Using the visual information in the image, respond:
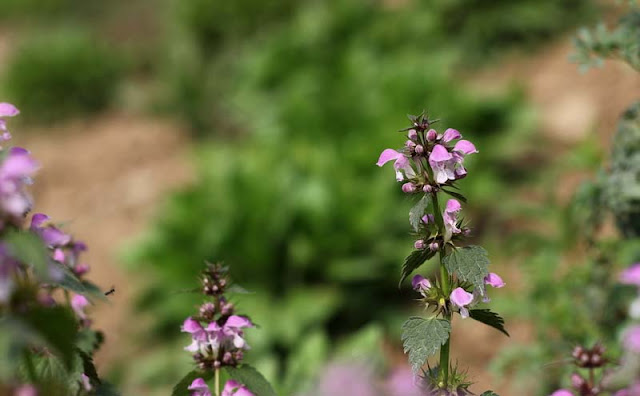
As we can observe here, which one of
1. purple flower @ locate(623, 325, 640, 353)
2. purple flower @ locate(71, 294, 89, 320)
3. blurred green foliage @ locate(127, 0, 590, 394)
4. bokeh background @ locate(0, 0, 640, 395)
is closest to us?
purple flower @ locate(623, 325, 640, 353)

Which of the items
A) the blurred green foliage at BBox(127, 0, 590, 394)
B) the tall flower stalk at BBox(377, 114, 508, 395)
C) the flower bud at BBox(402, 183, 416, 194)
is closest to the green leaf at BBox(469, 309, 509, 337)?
the tall flower stalk at BBox(377, 114, 508, 395)

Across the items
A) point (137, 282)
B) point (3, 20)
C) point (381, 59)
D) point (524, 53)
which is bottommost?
point (137, 282)

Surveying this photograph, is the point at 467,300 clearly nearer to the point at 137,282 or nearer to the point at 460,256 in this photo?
the point at 460,256

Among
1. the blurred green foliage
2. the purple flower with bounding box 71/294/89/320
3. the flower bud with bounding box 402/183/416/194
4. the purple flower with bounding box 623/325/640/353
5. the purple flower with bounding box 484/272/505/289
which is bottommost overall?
the purple flower with bounding box 623/325/640/353

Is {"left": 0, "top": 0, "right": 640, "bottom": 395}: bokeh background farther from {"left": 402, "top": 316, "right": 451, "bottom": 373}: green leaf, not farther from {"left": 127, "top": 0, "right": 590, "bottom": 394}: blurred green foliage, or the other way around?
{"left": 402, "top": 316, "right": 451, "bottom": 373}: green leaf

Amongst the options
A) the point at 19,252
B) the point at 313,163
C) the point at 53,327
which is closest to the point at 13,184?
the point at 19,252

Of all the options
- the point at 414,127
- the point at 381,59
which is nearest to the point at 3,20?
the point at 381,59
